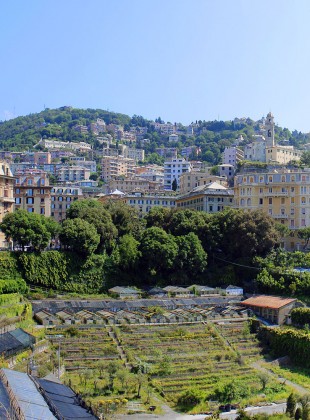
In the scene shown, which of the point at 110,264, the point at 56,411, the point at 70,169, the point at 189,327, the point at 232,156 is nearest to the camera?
the point at 56,411

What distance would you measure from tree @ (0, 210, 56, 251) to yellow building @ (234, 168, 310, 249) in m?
22.8

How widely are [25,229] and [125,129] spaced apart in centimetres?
14853

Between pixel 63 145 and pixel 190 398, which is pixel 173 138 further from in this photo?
pixel 190 398

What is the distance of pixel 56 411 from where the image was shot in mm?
20016

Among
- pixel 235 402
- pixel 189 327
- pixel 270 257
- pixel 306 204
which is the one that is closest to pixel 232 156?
pixel 306 204

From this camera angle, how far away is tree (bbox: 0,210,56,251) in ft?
137

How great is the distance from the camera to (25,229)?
42250 mm

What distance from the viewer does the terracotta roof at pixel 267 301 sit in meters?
40.2

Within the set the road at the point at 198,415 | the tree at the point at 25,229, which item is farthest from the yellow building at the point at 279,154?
the road at the point at 198,415

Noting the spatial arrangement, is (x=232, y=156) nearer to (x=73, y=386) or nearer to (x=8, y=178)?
(x=8, y=178)

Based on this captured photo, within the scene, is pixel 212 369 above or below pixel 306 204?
below

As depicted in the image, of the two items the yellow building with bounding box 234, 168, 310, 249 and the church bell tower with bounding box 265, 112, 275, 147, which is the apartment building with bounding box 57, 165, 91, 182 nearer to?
the church bell tower with bounding box 265, 112, 275, 147

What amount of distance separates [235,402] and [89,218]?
22.9 metres

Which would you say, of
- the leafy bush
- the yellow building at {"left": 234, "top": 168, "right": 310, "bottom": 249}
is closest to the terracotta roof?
the leafy bush
